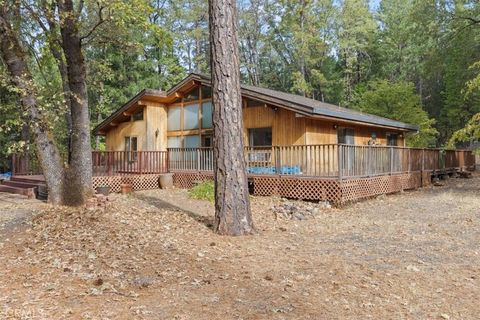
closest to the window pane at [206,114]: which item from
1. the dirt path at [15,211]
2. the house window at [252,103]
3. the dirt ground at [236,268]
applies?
the house window at [252,103]

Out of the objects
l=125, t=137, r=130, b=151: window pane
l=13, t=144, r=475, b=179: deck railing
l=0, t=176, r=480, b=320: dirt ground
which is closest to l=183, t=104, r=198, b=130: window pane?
l=13, t=144, r=475, b=179: deck railing

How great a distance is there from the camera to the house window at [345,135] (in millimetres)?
16312

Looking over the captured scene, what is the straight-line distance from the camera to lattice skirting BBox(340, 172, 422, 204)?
11.5 meters

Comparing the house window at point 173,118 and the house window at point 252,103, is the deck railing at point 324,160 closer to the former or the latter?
the house window at point 252,103

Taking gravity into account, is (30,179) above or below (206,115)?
below

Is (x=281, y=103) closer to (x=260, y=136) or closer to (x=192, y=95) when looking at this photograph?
(x=260, y=136)

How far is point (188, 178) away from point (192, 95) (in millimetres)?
4735

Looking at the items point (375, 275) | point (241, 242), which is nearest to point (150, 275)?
point (241, 242)

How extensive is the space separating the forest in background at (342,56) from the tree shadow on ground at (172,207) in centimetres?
1183

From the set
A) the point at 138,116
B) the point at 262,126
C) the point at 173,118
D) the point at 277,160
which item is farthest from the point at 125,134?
the point at 277,160

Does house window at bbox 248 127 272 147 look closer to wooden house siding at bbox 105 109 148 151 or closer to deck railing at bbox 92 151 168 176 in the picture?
deck railing at bbox 92 151 168 176

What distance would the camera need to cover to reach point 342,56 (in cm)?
4006

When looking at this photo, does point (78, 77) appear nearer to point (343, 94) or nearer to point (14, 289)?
point (14, 289)

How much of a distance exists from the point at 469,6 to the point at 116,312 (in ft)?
90.2
